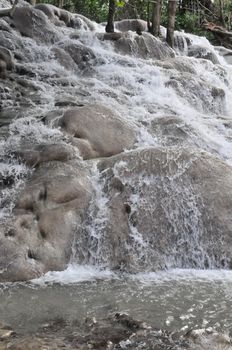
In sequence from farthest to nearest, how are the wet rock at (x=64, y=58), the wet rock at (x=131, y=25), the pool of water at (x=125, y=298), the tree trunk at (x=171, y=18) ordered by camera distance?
the wet rock at (x=131, y=25) → the tree trunk at (x=171, y=18) → the wet rock at (x=64, y=58) → the pool of water at (x=125, y=298)

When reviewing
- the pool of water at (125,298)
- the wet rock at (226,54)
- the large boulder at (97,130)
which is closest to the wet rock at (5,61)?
the large boulder at (97,130)

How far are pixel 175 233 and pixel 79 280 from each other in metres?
1.67

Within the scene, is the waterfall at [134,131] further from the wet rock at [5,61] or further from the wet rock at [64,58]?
the wet rock at [5,61]

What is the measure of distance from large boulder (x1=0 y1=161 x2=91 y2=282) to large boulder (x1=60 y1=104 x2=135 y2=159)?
1.10 metres

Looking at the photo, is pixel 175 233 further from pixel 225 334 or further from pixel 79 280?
pixel 225 334

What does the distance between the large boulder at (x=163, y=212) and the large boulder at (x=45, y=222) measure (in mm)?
271

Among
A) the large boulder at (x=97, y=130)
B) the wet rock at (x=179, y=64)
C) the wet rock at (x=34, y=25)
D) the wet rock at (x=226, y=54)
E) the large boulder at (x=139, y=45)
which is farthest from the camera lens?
the wet rock at (x=226, y=54)

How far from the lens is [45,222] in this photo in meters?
6.89

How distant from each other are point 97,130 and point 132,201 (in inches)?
89.1

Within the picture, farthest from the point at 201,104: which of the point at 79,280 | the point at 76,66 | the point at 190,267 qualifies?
the point at 79,280

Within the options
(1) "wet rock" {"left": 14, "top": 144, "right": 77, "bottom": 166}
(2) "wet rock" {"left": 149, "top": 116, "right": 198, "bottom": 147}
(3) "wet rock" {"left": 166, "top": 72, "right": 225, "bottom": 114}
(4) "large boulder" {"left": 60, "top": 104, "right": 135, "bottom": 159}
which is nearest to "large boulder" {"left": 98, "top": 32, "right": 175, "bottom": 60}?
(3) "wet rock" {"left": 166, "top": 72, "right": 225, "bottom": 114}

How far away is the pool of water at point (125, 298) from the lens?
486cm

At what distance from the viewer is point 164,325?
4695mm

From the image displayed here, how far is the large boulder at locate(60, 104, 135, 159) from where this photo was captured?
8.86 m
